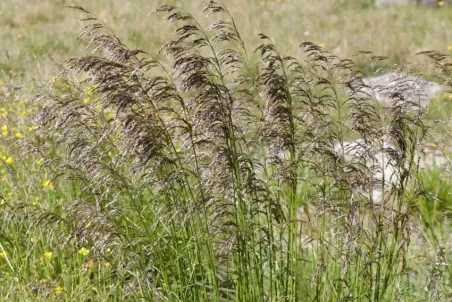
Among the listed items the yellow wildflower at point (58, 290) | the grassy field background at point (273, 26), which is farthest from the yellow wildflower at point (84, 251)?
the grassy field background at point (273, 26)

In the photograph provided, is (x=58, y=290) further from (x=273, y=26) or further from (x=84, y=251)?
(x=273, y=26)

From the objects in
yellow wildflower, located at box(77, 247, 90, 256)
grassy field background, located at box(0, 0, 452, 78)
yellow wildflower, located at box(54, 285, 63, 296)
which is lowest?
yellow wildflower, located at box(54, 285, 63, 296)

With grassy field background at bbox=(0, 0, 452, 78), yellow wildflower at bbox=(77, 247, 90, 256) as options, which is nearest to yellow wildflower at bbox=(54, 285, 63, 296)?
yellow wildflower at bbox=(77, 247, 90, 256)

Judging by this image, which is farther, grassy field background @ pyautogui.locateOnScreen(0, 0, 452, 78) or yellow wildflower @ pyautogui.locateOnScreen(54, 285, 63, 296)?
grassy field background @ pyautogui.locateOnScreen(0, 0, 452, 78)

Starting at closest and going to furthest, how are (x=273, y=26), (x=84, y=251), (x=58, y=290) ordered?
1. (x=58, y=290)
2. (x=84, y=251)
3. (x=273, y=26)

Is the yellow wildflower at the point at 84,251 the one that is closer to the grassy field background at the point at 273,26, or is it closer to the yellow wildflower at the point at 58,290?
the yellow wildflower at the point at 58,290

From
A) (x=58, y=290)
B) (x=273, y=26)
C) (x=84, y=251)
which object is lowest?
(x=58, y=290)

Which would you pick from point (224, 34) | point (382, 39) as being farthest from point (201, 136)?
point (382, 39)

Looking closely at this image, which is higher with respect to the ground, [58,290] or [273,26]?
[273,26]

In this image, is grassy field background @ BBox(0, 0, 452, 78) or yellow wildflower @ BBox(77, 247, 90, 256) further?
grassy field background @ BBox(0, 0, 452, 78)

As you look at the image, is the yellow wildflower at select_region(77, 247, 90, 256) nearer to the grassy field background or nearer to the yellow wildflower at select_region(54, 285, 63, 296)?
the yellow wildflower at select_region(54, 285, 63, 296)

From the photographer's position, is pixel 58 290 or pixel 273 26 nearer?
pixel 58 290

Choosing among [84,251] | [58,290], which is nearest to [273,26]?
[84,251]

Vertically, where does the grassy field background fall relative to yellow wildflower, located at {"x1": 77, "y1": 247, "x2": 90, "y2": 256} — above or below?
above
